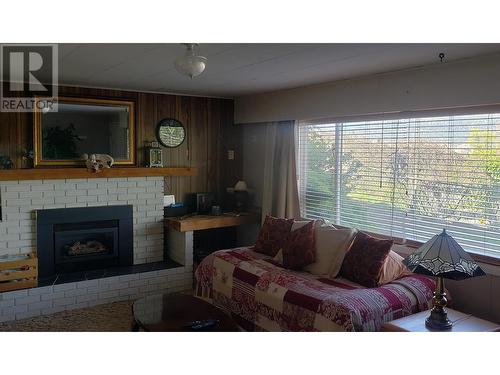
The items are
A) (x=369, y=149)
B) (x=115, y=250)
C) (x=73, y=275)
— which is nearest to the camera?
(x=369, y=149)

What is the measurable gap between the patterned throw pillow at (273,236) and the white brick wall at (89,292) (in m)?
1.05

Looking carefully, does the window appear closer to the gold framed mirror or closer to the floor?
the gold framed mirror

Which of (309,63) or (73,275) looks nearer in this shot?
(309,63)

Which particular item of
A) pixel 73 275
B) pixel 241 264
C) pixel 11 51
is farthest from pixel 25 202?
pixel 241 264

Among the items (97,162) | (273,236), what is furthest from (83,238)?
(273,236)

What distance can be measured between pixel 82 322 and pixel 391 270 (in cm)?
263

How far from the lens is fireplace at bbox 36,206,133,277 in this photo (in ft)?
14.7

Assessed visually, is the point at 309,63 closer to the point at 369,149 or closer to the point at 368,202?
the point at 369,149

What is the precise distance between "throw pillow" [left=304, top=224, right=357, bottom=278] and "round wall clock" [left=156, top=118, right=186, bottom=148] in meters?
2.20

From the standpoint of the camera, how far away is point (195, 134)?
539 centimetres

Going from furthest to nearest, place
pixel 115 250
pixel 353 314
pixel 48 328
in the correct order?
pixel 115 250 → pixel 48 328 → pixel 353 314

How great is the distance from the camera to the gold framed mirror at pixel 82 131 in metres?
4.42

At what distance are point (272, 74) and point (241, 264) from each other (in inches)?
64.5
